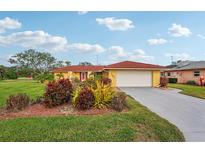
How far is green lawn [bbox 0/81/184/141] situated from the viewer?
263 inches

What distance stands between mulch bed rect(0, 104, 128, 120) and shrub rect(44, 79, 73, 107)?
0.75 feet

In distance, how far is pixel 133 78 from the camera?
93.9 feet

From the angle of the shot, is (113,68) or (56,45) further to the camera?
(113,68)

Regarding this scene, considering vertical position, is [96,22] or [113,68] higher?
[96,22]

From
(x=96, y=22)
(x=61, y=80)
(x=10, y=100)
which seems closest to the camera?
(x=10, y=100)

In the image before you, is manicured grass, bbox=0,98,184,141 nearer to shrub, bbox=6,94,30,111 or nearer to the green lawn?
the green lawn

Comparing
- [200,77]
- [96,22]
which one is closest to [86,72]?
[200,77]

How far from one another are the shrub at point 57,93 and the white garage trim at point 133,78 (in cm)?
1819

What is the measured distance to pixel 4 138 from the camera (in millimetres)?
6641

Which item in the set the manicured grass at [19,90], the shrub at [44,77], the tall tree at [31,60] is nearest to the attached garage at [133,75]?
the shrub at [44,77]

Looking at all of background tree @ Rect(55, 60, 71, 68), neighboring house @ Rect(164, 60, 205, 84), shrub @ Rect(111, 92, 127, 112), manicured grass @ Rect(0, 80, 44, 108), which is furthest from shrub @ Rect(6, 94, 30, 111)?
background tree @ Rect(55, 60, 71, 68)
